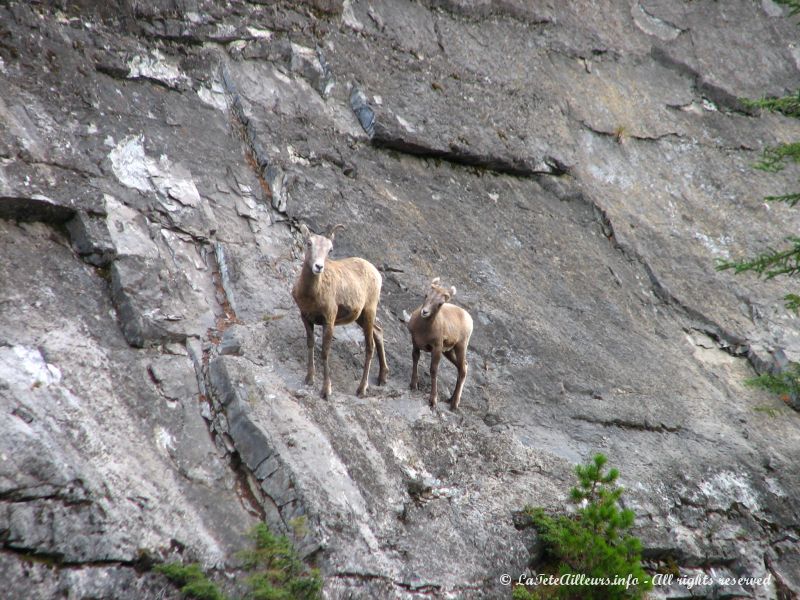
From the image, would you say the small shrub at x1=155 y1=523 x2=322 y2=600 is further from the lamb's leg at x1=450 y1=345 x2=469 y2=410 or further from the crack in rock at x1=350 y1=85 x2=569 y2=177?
the crack in rock at x1=350 y1=85 x2=569 y2=177

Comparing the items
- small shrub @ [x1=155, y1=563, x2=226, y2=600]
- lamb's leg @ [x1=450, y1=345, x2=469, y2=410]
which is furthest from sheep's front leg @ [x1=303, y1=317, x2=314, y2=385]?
small shrub @ [x1=155, y1=563, x2=226, y2=600]

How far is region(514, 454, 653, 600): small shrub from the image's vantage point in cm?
726

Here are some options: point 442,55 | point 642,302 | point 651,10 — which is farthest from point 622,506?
point 651,10

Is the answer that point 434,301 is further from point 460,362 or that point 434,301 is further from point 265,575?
point 265,575

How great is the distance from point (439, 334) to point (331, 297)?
1447 millimetres

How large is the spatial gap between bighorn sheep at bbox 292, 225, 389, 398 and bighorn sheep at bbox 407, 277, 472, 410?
0.44 m

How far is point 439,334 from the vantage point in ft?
28.7

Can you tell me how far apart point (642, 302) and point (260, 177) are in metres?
6.55

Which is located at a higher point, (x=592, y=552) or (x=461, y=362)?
(x=461, y=362)

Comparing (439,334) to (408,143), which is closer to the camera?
(439,334)

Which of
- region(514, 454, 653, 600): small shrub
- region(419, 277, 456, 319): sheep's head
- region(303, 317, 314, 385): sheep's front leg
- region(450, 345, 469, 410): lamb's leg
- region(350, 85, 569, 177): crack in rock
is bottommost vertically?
region(514, 454, 653, 600): small shrub

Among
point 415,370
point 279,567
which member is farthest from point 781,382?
point 279,567

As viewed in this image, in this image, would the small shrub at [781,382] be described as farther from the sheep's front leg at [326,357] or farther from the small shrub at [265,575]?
the small shrub at [265,575]

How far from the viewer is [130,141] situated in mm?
9289
